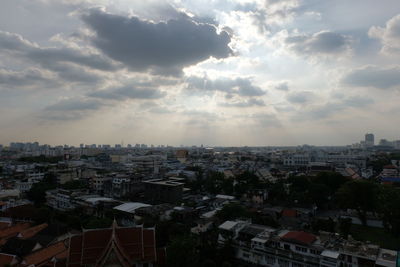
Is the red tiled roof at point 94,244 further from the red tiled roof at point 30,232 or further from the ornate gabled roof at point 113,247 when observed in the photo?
the red tiled roof at point 30,232

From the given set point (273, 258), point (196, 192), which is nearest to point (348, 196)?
point (273, 258)

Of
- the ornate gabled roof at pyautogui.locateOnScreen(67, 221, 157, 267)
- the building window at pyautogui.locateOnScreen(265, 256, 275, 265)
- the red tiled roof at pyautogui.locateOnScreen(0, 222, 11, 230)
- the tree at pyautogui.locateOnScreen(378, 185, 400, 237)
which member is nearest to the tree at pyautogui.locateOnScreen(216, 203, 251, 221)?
the building window at pyautogui.locateOnScreen(265, 256, 275, 265)

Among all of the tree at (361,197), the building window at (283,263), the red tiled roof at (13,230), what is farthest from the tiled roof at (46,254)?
the tree at (361,197)

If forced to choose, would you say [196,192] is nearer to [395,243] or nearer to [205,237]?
[205,237]

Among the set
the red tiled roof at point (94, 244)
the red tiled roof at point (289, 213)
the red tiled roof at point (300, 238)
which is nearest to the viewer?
the red tiled roof at point (94, 244)

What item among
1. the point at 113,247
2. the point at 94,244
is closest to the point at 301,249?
the point at 113,247

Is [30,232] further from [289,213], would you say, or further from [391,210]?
[391,210]
